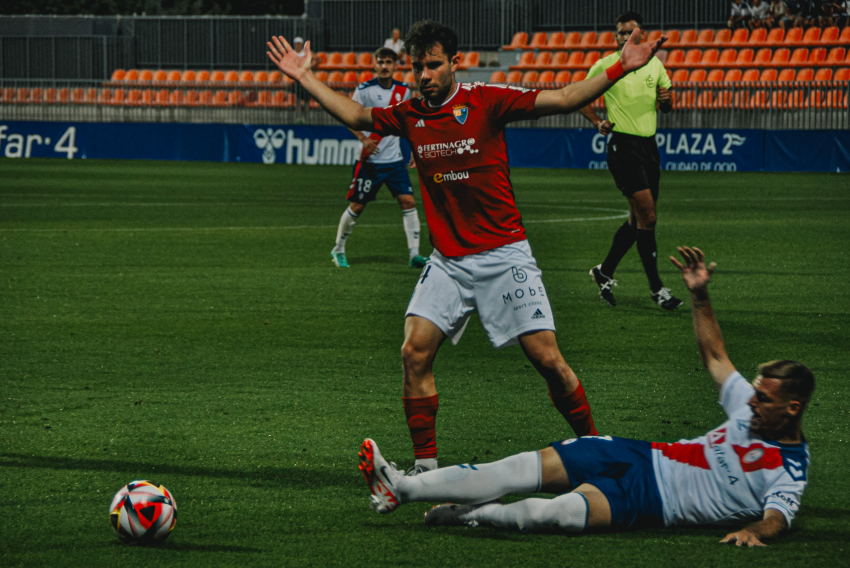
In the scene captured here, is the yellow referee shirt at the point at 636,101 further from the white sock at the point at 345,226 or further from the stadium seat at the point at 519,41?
the stadium seat at the point at 519,41

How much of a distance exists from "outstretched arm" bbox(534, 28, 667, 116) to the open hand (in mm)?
1766

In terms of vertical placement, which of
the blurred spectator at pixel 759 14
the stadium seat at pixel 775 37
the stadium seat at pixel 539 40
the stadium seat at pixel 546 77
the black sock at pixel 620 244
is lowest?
the black sock at pixel 620 244

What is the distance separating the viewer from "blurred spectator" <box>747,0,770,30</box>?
33.5 meters

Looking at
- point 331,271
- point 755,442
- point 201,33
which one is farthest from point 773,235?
point 201,33

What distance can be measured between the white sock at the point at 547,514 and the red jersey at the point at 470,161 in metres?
1.20

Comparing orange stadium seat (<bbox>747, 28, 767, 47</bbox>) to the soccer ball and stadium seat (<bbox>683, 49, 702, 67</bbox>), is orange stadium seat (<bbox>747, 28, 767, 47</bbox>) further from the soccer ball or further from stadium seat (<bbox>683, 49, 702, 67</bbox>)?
the soccer ball

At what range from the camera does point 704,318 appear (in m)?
4.72

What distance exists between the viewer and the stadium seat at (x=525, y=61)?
1444 inches

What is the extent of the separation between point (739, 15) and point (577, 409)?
102 ft

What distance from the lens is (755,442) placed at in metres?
4.28

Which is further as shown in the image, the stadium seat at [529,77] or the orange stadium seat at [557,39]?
the orange stadium seat at [557,39]

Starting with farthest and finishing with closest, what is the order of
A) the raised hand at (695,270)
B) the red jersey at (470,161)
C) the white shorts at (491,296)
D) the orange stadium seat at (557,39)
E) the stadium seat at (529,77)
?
the orange stadium seat at (557,39)
the stadium seat at (529,77)
the red jersey at (470,161)
the white shorts at (491,296)
the raised hand at (695,270)

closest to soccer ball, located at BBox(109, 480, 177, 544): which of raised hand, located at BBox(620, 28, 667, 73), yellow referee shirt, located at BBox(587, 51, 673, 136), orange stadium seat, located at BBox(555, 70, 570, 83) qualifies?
raised hand, located at BBox(620, 28, 667, 73)

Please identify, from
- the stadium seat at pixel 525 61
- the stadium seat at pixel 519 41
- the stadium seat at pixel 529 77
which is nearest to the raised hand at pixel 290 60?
the stadium seat at pixel 529 77
